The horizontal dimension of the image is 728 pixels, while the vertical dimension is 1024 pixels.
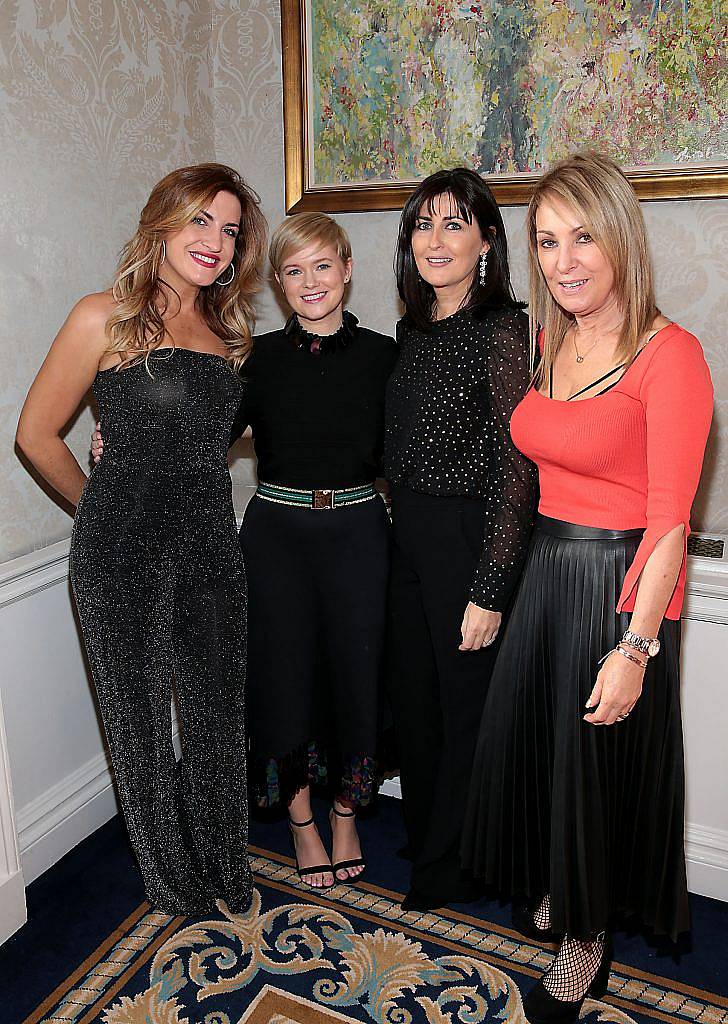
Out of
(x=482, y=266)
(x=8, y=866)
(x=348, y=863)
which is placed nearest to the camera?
(x=482, y=266)

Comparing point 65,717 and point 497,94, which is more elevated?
point 497,94

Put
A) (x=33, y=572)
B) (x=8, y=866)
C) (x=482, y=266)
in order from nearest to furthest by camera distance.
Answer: (x=482, y=266)
(x=8, y=866)
(x=33, y=572)

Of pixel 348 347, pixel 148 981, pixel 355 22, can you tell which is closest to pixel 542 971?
pixel 148 981

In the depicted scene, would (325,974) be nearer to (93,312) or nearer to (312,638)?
(312,638)

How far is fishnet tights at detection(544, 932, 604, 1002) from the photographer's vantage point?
191 cm

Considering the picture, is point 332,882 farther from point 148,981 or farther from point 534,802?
point 534,802

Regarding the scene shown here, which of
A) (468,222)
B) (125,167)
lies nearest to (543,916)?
(468,222)

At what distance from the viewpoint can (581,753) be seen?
1.71m

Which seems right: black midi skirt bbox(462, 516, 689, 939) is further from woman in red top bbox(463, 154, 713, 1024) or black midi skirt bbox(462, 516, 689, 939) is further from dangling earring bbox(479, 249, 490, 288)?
dangling earring bbox(479, 249, 490, 288)

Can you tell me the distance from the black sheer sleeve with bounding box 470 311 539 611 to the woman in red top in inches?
2.3

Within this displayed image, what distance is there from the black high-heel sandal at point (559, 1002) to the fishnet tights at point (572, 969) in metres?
0.01

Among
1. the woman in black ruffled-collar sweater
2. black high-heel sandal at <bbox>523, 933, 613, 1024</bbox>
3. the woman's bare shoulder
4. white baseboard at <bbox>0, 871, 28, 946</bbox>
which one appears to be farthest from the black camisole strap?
white baseboard at <bbox>0, 871, 28, 946</bbox>

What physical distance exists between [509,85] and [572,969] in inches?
91.3

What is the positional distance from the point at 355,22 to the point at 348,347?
47.5 inches
